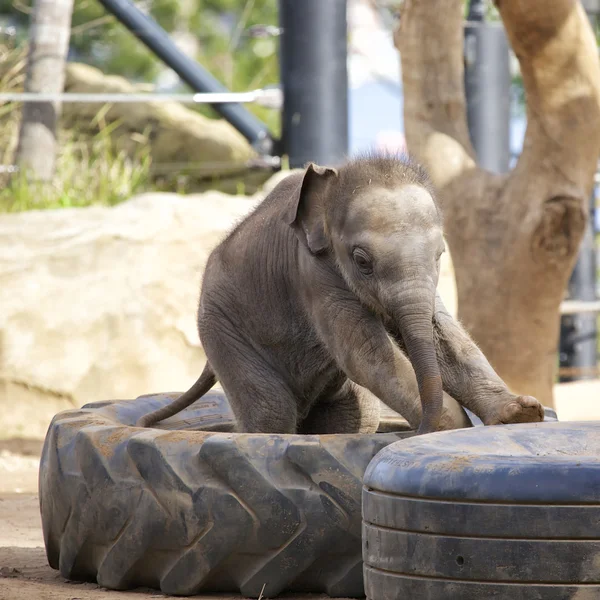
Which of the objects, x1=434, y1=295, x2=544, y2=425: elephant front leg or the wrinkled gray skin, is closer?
the wrinkled gray skin

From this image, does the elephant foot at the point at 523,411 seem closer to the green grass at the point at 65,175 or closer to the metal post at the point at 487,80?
the metal post at the point at 487,80

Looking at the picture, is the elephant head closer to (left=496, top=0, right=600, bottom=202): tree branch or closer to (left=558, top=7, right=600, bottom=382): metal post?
(left=496, top=0, right=600, bottom=202): tree branch

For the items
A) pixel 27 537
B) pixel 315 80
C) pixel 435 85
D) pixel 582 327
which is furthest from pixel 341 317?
pixel 582 327

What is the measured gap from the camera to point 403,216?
125 inches

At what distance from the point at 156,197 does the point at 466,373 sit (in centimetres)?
455

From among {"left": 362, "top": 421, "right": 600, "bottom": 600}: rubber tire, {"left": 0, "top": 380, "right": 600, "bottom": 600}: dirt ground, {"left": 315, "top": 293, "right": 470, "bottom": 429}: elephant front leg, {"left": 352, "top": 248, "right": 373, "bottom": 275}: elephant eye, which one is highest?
{"left": 352, "top": 248, "right": 373, "bottom": 275}: elephant eye

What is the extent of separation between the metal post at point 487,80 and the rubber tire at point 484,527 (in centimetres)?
662

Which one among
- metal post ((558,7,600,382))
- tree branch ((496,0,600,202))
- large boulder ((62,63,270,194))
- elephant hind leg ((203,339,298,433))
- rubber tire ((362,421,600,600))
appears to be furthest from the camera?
large boulder ((62,63,270,194))

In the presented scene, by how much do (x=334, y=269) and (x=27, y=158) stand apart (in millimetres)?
6898

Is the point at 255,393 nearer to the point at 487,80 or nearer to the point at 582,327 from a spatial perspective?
the point at 487,80

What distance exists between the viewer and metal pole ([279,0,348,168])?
898 cm

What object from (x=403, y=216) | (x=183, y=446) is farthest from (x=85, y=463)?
(x=403, y=216)

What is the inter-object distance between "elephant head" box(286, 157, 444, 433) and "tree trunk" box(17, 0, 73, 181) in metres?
6.72

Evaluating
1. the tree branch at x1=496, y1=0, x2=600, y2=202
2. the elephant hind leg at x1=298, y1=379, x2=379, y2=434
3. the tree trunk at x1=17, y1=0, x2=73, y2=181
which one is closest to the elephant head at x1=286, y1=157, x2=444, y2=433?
the elephant hind leg at x1=298, y1=379, x2=379, y2=434
